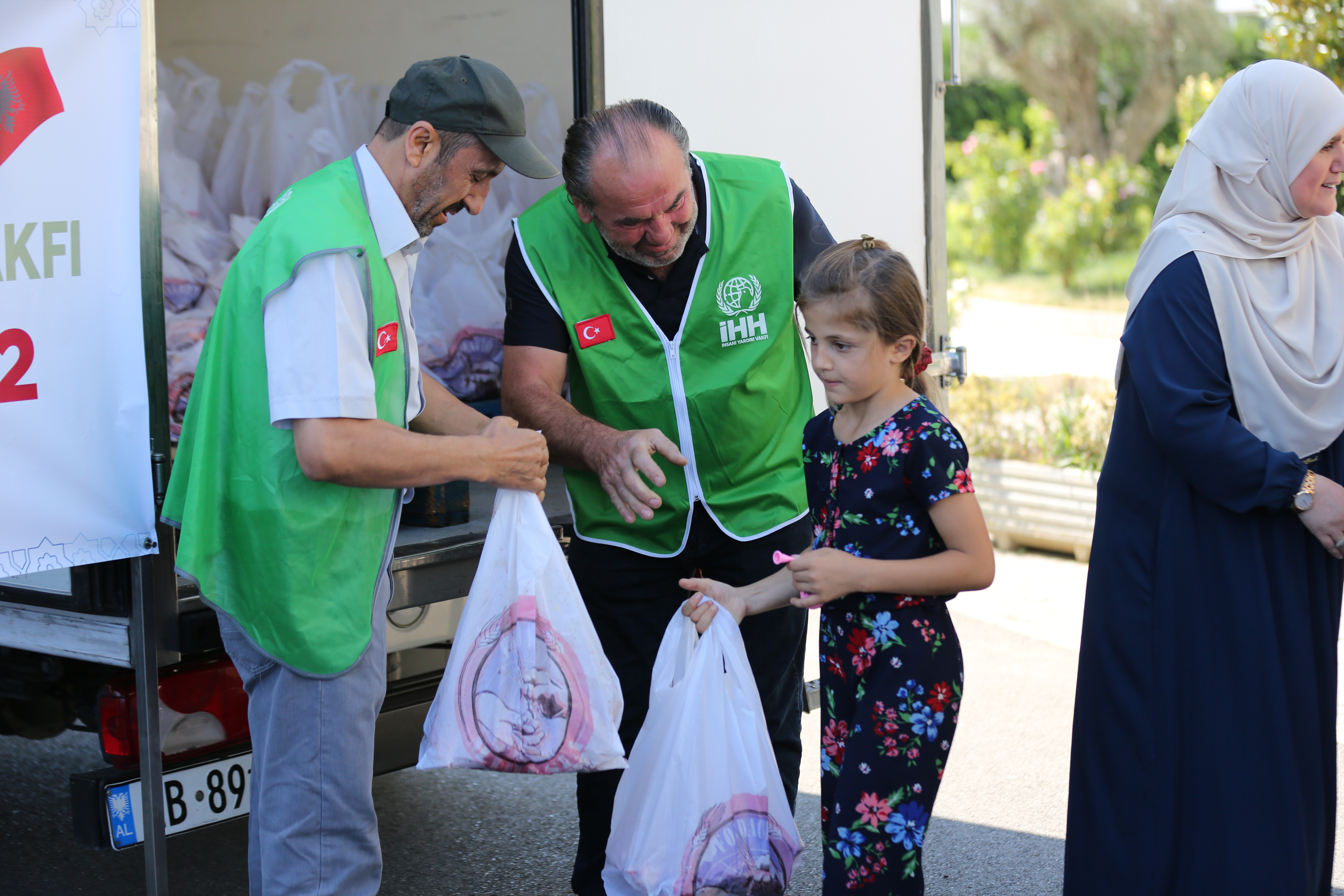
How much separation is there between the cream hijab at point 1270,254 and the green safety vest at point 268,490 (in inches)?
55.7

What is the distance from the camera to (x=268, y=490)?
200 centimetres

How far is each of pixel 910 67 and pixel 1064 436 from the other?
128 inches

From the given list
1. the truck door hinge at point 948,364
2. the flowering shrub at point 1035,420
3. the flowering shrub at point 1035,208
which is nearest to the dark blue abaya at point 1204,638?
the truck door hinge at point 948,364

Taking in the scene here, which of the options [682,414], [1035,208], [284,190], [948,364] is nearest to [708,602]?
[682,414]

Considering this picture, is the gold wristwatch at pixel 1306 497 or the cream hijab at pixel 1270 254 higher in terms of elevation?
the cream hijab at pixel 1270 254

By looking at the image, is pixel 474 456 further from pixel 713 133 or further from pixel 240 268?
pixel 713 133

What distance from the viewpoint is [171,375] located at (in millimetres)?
4047

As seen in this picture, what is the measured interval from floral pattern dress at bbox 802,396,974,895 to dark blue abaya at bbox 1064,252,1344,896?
369mm

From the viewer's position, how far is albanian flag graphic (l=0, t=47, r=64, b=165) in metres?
2.11

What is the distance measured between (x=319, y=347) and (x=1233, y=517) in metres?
1.57

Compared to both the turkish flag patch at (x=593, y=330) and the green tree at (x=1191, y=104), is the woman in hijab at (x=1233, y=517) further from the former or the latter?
the green tree at (x=1191, y=104)

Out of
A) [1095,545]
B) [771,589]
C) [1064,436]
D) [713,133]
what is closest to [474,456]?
[771,589]

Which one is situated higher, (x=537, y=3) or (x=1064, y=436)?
(x=537, y=3)

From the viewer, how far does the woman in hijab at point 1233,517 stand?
7.39 feet
